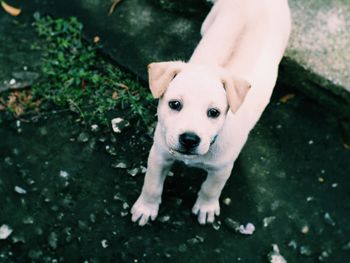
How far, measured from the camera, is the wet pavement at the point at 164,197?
15.3 ft

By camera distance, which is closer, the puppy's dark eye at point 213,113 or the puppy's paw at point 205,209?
the puppy's dark eye at point 213,113

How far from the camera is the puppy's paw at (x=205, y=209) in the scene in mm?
4785

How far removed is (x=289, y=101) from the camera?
18.8 ft

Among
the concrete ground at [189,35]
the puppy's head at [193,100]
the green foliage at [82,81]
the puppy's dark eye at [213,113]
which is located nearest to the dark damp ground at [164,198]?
the green foliage at [82,81]

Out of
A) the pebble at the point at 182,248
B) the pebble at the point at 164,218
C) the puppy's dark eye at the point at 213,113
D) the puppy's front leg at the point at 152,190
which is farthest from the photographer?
the pebble at the point at 164,218

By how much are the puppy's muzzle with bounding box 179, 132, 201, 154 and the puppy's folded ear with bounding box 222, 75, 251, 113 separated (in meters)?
0.36

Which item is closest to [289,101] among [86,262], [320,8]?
[320,8]

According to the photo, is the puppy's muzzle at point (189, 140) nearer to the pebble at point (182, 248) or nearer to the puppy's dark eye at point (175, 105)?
the puppy's dark eye at point (175, 105)

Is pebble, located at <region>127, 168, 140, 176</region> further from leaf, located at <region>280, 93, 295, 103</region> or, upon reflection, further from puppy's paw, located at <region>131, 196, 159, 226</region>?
leaf, located at <region>280, 93, 295, 103</region>

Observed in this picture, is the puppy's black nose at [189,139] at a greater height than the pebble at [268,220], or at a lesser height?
greater

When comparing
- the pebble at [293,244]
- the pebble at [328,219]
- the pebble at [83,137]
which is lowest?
the pebble at [83,137]

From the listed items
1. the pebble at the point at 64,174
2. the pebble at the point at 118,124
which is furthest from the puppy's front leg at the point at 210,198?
the pebble at the point at 64,174

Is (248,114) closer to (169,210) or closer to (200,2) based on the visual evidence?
(169,210)

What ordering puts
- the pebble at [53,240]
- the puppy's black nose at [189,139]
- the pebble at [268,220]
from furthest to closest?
the pebble at [268,220] < the pebble at [53,240] < the puppy's black nose at [189,139]
